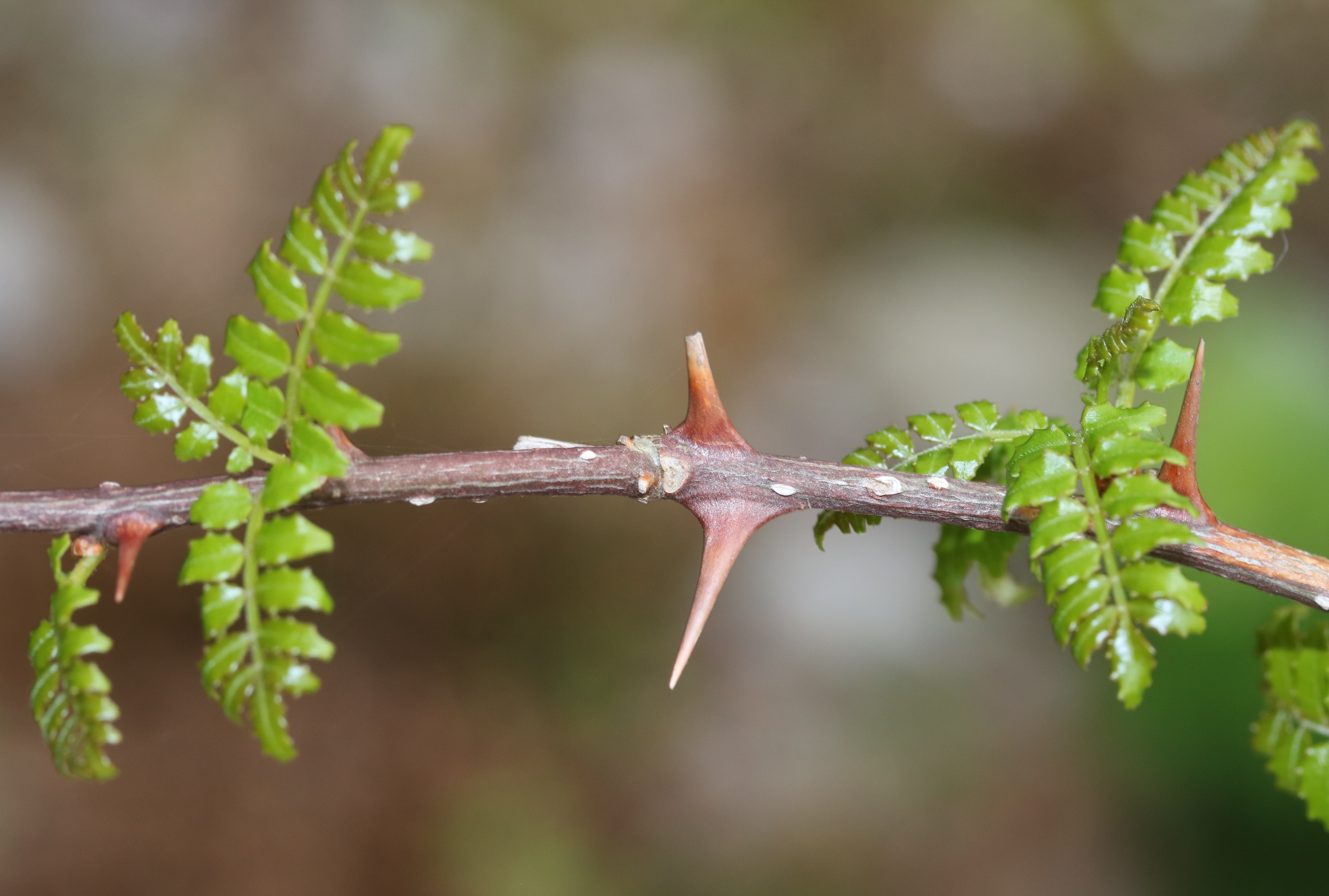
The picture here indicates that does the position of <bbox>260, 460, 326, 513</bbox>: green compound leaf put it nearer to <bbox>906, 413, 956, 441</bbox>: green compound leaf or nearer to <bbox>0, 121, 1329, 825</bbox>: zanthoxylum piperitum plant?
<bbox>0, 121, 1329, 825</bbox>: zanthoxylum piperitum plant

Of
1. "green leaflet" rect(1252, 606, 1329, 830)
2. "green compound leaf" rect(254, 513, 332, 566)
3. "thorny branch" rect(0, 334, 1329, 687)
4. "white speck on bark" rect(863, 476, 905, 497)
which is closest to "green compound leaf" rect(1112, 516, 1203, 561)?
"thorny branch" rect(0, 334, 1329, 687)

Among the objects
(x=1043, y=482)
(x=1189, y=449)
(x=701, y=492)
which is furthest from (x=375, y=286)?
(x=1189, y=449)

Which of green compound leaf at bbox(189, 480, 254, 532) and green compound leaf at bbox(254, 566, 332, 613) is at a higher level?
green compound leaf at bbox(189, 480, 254, 532)

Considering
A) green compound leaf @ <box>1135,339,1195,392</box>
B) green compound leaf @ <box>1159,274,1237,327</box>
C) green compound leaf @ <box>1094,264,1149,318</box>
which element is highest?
green compound leaf @ <box>1094,264,1149,318</box>

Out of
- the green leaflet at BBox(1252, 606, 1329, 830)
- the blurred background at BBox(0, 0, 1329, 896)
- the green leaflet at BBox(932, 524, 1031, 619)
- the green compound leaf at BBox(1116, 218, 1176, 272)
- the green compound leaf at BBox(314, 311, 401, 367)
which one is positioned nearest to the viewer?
the green compound leaf at BBox(314, 311, 401, 367)

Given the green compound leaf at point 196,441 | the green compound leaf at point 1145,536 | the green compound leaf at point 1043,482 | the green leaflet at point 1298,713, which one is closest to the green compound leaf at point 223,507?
the green compound leaf at point 196,441

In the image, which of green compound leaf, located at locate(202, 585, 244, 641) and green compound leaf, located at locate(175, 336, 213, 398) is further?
green compound leaf, located at locate(175, 336, 213, 398)

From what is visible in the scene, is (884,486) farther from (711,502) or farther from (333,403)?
(333,403)
